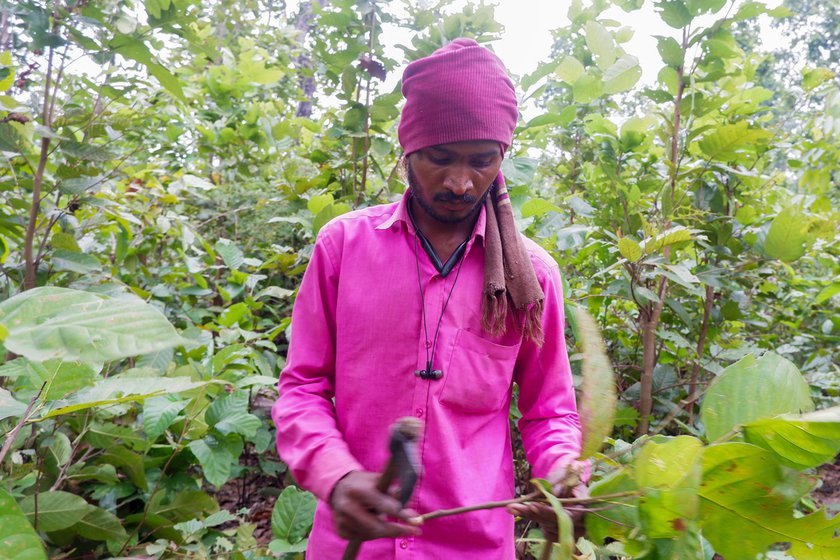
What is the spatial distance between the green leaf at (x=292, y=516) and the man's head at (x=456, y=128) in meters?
0.89

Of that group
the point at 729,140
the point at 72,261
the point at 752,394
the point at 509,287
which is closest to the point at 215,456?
the point at 72,261

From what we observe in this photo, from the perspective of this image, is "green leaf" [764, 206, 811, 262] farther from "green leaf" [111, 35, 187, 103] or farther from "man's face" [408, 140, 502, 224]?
"green leaf" [111, 35, 187, 103]

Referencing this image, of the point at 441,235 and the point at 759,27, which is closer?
the point at 441,235

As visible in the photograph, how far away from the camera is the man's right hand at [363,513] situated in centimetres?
73

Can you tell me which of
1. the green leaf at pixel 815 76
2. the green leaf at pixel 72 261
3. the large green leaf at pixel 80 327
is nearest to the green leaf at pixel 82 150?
the green leaf at pixel 72 261

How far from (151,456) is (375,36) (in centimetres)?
177

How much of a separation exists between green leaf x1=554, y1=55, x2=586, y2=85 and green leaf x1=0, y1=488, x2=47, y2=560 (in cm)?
219

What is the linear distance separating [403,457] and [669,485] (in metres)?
0.24

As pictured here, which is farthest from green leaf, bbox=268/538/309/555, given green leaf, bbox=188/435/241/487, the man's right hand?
the man's right hand

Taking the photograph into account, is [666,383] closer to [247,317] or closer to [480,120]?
[480,120]

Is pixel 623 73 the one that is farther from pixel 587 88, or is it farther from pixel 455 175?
pixel 455 175

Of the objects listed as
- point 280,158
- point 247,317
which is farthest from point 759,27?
point 247,317

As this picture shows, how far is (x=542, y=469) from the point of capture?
126cm

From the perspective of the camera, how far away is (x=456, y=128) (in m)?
1.39
